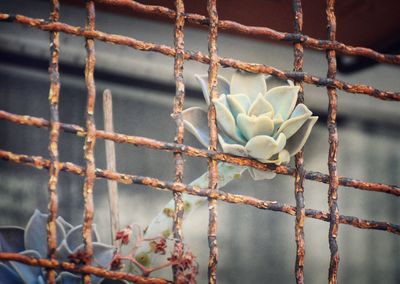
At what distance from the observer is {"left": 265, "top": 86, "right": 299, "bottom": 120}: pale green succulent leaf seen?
113cm

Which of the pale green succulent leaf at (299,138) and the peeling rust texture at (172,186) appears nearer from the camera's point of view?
the peeling rust texture at (172,186)

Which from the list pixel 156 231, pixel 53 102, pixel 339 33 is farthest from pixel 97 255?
pixel 339 33

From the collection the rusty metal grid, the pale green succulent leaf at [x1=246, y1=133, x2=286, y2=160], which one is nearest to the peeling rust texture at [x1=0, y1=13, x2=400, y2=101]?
the rusty metal grid

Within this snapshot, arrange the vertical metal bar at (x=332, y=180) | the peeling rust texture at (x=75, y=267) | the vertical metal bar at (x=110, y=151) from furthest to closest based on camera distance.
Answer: the vertical metal bar at (x=110, y=151)
the vertical metal bar at (x=332, y=180)
the peeling rust texture at (x=75, y=267)

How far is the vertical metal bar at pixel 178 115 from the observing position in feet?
3.47

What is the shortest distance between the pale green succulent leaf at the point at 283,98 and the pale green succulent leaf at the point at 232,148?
91 millimetres

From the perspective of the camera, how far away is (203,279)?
2.15m

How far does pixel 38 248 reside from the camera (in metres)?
1.08

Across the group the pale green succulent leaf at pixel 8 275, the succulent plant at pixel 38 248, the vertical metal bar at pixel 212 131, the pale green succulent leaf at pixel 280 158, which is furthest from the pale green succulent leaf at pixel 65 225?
the pale green succulent leaf at pixel 280 158

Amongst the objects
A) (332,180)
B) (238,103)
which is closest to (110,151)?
(238,103)

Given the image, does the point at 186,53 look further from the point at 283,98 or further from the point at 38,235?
the point at 38,235

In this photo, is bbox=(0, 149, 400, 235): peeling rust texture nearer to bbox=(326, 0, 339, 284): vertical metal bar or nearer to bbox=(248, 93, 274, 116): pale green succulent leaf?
bbox=(326, 0, 339, 284): vertical metal bar

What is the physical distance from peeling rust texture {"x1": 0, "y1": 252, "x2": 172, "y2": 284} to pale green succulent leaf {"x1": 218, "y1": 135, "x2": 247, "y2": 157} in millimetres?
233

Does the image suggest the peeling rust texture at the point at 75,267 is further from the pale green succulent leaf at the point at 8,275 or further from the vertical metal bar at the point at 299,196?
the vertical metal bar at the point at 299,196
